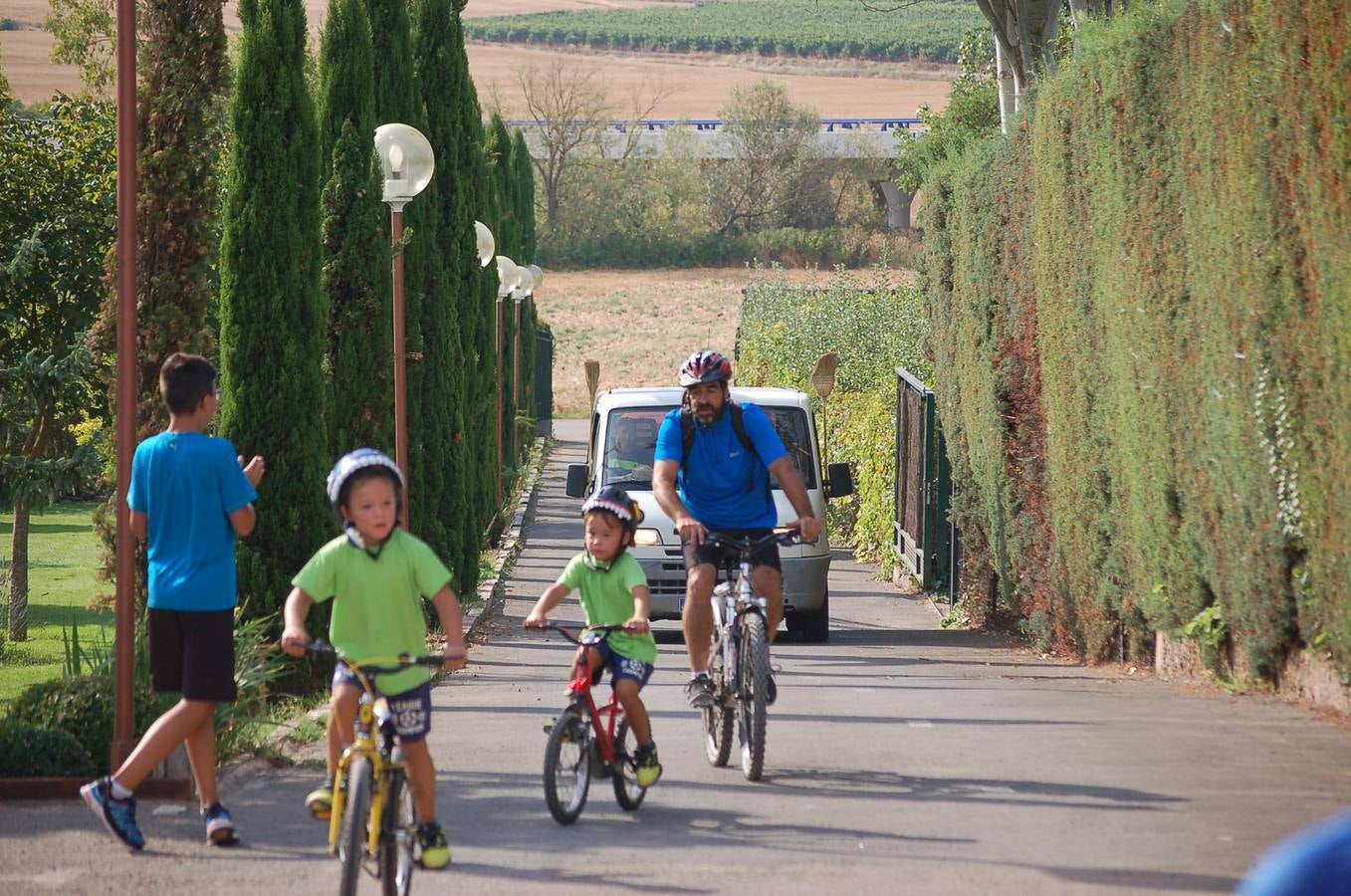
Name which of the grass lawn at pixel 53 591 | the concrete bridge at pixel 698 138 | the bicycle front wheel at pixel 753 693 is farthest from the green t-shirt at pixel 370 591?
the concrete bridge at pixel 698 138

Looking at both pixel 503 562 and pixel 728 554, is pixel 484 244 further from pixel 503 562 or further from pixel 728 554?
pixel 728 554

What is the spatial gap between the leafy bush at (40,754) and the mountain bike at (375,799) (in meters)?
2.25

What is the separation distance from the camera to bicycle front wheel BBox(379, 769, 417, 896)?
17.1 feet

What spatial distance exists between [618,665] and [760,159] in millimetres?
91461

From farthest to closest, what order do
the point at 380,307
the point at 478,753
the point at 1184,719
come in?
the point at 380,307 < the point at 1184,719 < the point at 478,753

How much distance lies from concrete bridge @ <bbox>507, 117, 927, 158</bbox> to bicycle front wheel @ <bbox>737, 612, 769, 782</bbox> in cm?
8816

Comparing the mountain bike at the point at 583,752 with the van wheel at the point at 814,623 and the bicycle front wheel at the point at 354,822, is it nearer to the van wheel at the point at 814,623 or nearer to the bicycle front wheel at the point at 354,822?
the bicycle front wheel at the point at 354,822

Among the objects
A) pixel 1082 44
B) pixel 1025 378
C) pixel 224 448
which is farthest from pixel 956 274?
pixel 224 448

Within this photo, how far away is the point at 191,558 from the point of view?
20.7ft

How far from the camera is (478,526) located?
60.0ft

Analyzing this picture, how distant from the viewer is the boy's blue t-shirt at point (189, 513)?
630 centimetres

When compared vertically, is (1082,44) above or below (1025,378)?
above

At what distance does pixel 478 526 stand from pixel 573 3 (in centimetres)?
13652

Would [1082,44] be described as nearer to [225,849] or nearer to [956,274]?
[956,274]
